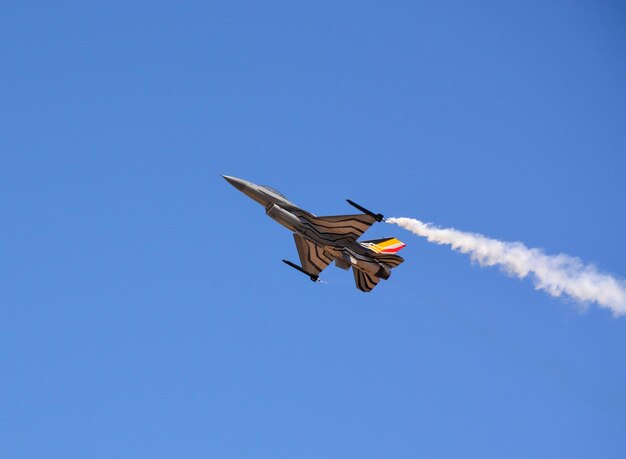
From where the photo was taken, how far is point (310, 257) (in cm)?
7212

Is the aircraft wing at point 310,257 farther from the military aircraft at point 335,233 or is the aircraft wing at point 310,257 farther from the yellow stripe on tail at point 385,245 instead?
the yellow stripe on tail at point 385,245

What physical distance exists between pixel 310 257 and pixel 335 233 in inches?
178

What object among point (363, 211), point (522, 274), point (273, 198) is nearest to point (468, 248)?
point (522, 274)

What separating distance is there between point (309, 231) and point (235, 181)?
582 centimetres

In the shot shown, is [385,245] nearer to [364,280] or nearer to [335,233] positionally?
[364,280]

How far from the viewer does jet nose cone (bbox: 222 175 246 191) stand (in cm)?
6719

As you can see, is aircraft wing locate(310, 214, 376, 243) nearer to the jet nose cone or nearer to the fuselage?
the fuselage

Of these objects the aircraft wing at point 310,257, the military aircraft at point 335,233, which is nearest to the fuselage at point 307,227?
the military aircraft at point 335,233

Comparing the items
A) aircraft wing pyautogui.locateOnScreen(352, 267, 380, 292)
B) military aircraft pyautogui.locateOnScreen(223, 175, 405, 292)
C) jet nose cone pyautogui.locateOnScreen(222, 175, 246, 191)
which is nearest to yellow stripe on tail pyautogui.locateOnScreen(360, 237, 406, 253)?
military aircraft pyautogui.locateOnScreen(223, 175, 405, 292)

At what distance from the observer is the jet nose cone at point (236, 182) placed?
2645 inches

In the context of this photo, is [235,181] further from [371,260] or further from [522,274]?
[522,274]

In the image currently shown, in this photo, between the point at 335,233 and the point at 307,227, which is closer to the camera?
the point at 307,227

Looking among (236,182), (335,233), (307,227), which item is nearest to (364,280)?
(335,233)

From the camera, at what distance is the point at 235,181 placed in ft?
220
